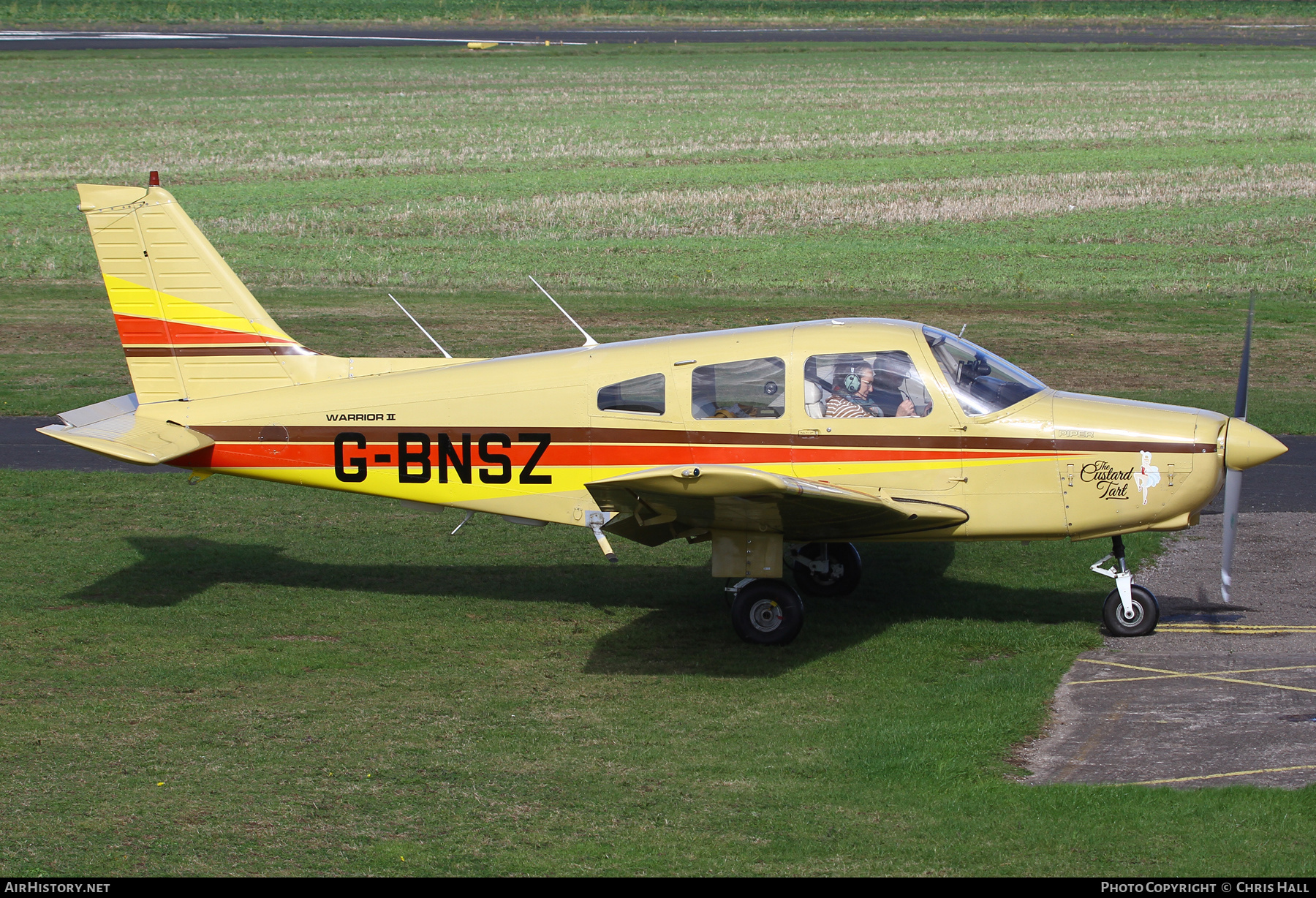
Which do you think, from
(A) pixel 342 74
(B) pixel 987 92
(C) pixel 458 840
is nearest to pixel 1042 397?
(C) pixel 458 840

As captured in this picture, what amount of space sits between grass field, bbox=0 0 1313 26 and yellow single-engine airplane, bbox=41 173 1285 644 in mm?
93941

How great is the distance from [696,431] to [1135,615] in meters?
3.91

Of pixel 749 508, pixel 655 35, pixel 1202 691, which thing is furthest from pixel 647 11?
pixel 1202 691

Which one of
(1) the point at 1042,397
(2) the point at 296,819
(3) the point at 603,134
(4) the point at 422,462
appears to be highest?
(3) the point at 603,134

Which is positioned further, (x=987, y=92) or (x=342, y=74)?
(x=342, y=74)

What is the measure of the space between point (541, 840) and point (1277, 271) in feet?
84.3

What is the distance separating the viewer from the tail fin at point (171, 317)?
11.6 m

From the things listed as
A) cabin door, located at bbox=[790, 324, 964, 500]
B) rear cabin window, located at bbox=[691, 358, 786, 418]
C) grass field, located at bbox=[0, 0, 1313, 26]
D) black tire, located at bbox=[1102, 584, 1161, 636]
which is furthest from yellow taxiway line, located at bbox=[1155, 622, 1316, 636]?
grass field, located at bbox=[0, 0, 1313, 26]

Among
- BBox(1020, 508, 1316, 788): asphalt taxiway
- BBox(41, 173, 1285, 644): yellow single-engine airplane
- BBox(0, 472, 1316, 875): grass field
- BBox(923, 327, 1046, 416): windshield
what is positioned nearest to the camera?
BBox(0, 472, 1316, 875): grass field

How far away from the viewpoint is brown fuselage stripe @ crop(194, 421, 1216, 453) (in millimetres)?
10094

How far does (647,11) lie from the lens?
106 m

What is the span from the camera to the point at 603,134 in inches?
1855

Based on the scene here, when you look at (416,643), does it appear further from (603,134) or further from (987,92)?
(987,92)

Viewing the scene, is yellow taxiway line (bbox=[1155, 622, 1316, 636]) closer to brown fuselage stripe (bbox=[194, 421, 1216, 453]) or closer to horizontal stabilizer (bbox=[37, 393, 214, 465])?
brown fuselage stripe (bbox=[194, 421, 1216, 453])
